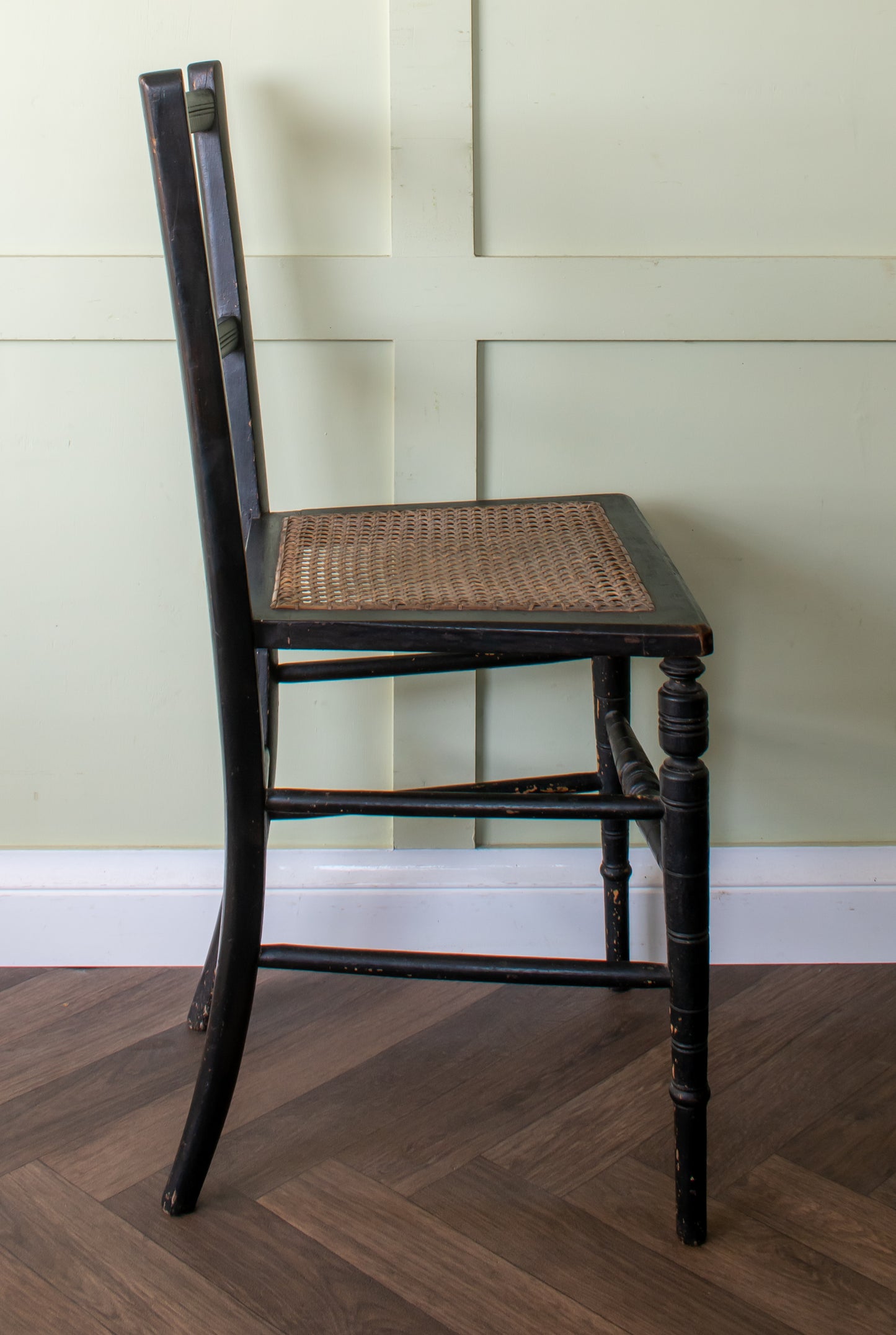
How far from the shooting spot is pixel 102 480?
132cm

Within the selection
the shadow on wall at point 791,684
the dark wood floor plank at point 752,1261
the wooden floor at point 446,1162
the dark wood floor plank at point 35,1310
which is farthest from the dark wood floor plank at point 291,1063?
the shadow on wall at point 791,684

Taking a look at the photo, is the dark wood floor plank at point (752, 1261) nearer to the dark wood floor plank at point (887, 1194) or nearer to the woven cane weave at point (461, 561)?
the dark wood floor plank at point (887, 1194)

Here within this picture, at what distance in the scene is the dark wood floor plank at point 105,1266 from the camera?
90 centimetres

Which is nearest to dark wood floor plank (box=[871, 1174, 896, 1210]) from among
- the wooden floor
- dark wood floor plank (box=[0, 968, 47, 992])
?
the wooden floor

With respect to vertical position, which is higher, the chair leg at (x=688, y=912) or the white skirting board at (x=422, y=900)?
the chair leg at (x=688, y=912)

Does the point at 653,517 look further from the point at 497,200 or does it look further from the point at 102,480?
the point at 102,480

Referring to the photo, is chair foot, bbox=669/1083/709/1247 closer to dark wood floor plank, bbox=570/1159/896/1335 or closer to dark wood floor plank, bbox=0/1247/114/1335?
dark wood floor plank, bbox=570/1159/896/1335

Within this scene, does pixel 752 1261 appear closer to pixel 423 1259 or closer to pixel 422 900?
pixel 423 1259

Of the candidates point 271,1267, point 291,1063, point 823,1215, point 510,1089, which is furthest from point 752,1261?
point 291,1063

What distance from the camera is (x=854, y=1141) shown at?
1.10 meters

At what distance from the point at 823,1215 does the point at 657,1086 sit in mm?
227

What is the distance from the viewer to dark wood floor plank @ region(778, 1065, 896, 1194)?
1058 millimetres

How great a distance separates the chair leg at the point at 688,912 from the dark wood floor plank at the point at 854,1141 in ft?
0.55

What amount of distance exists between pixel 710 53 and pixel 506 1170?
3.92 ft
